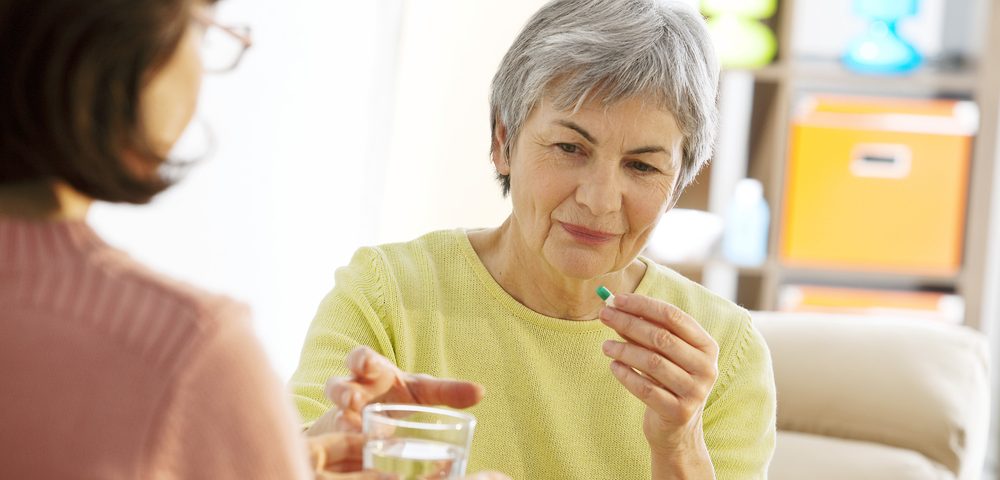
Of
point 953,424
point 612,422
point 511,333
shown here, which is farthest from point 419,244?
point 953,424

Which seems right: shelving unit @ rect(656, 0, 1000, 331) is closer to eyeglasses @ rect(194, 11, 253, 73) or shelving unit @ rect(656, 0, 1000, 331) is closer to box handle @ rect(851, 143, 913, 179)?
box handle @ rect(851, 143, 913, 179)

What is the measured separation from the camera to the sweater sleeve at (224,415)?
0.66 meters

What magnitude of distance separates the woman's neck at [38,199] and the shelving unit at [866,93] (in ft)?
9.68

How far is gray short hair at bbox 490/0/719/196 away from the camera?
1566 mm

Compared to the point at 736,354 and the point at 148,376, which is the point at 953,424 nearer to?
the point at 736,354

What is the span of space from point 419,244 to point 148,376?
115 cm

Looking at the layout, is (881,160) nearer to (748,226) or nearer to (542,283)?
(748,226)

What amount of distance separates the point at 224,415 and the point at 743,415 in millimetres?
1134

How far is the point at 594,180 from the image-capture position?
1.59 m

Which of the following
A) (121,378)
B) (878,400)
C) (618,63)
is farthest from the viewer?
(878,400)

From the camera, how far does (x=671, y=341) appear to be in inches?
53.2

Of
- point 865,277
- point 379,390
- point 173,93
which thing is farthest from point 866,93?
point 173,93

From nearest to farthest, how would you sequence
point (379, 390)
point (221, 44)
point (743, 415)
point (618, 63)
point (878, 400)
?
point (221, 44)
point (379, 390)
point (618, 63)
point (743, 415)
point (878, 400)

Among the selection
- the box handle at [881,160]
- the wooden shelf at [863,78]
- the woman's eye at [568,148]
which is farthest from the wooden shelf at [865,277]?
the woman's eye at [568,148]
